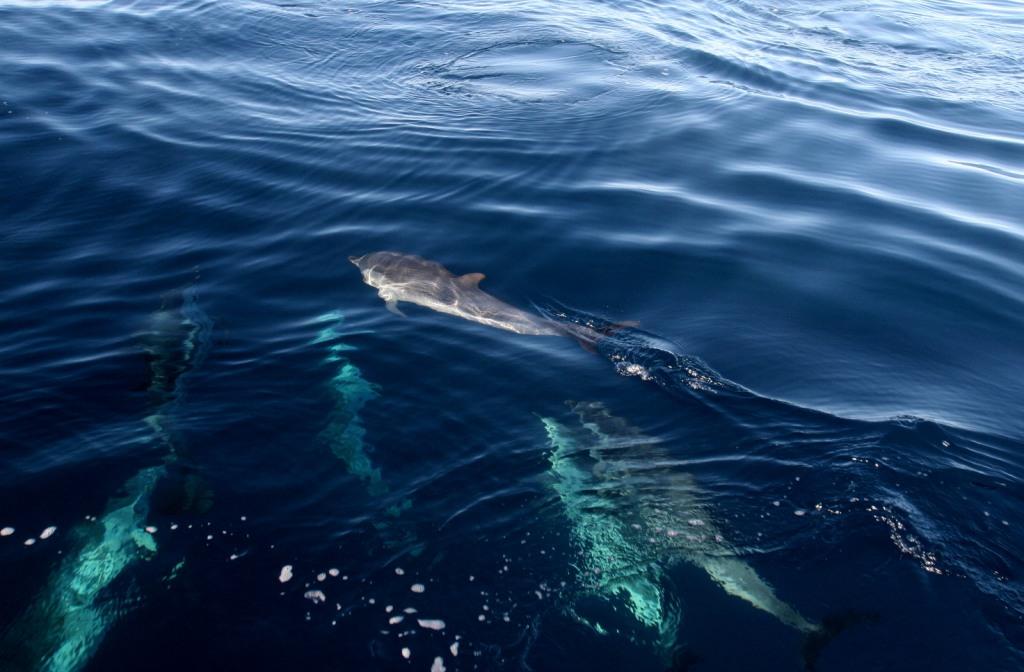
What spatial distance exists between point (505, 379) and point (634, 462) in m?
2.28

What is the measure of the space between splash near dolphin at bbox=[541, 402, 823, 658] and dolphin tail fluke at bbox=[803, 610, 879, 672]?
0.16 ft

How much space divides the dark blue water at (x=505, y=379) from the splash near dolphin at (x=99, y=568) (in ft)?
0.12

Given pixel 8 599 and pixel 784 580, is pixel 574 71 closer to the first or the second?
pixel 784 580

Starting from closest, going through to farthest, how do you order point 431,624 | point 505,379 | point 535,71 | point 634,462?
1. point 431,624
2. point 634,462
3. point 505,379
4. point 535,71

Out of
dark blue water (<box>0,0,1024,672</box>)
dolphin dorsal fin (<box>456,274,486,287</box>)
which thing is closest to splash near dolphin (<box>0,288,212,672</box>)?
dark blue water (<box>0,0,1024,672</box>)

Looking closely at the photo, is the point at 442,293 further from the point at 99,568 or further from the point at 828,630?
the point at 828,630

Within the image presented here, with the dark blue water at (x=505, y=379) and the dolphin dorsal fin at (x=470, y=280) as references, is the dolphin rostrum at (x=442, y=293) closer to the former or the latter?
the dolphin dorsal fin at (x=470, y=280)

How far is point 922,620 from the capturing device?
23.4ft

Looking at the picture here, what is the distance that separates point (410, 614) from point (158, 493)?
3113 mm

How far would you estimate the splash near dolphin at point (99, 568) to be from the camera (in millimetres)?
6555

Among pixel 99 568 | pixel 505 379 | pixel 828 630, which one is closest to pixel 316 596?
pixel 99 568

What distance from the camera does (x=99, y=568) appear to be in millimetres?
7293

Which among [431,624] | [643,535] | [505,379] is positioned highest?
[431,624]

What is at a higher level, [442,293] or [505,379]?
[442,293]
